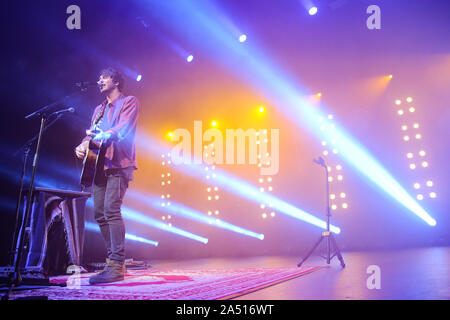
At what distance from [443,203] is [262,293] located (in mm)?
6799

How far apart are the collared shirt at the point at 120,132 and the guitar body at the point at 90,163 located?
77mm

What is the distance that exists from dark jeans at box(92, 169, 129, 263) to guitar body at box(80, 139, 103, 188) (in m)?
0.05

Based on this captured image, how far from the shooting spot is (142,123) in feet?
27.6

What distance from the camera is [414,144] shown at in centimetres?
781

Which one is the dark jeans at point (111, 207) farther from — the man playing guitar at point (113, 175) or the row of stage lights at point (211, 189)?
the row of stage lights at point (211, 189)

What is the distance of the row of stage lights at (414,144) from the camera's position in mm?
7613

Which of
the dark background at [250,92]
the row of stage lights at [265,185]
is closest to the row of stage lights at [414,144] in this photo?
the dark background at [250,92]

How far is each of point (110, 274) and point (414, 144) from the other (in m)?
7.33

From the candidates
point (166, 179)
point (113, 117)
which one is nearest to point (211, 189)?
point (166, 179)

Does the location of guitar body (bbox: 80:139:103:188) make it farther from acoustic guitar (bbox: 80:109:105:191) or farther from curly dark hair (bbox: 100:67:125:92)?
curly dark hair (bbox: 100:67:125:92)

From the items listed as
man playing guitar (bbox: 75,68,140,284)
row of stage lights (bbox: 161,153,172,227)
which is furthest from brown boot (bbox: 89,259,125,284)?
row of stage lights (bbox: 161,153,172,227)

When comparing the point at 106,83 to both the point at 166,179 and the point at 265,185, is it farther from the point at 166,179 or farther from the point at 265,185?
the point at 166,179

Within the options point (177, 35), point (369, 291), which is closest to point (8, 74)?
point (177, 35)

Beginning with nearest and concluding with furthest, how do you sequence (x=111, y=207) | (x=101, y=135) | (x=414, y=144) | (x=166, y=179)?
(x=101, y=135)
(x=111, y=207)
(x=414, y=144)
(x=166, y=179)
